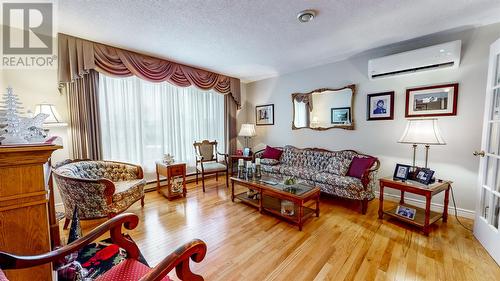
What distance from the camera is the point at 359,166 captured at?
9.64 ft

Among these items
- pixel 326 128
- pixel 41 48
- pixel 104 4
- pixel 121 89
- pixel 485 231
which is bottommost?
pixel 485 231

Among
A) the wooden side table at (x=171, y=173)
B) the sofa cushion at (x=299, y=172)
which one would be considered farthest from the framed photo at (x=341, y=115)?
the wooden side table at (x=171, y=173)

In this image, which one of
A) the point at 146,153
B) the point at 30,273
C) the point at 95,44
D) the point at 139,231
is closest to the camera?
the point at 30,273

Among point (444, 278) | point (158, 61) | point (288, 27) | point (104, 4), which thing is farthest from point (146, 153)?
point (444, 278)

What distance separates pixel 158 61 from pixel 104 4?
147 cm

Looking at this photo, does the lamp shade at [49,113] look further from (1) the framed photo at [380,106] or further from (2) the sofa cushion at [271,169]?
(1) the framed photo at [380,106]

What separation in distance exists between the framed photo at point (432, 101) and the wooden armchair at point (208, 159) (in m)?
3.09

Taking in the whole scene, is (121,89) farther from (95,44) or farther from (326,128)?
(326,128)

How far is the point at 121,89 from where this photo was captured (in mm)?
3271

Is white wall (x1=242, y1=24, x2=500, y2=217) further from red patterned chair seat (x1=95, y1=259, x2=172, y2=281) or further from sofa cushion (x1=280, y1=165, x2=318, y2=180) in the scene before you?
red patterned chair seat (x1=95, y1=259, x2=172, y2=281)

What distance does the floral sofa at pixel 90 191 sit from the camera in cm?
205

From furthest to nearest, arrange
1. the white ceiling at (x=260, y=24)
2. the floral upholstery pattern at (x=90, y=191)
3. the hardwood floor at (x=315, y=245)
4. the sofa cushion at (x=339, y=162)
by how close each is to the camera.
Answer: the sofa cushion at (x=339, y=162) < the floral upholstery pattern at (x=90, y=191) < the white ceiling at (x=260, y=24) < the hardwood floor at (x=315, y=245)

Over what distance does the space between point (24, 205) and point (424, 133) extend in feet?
10.9

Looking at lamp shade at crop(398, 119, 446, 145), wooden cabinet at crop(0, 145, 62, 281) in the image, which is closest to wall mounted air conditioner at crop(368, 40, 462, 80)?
lamp shade at crop(398, 119, 446, 145)
